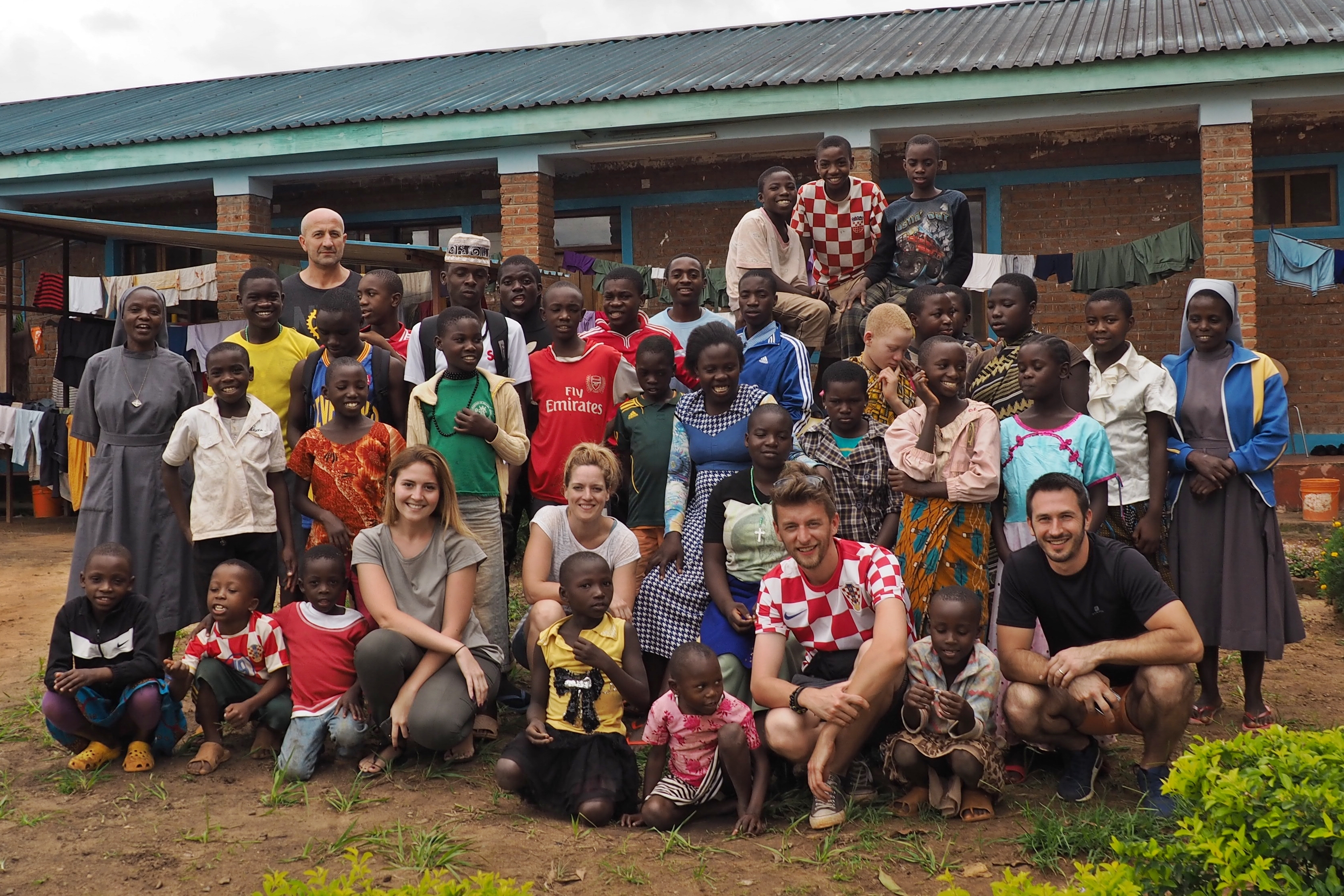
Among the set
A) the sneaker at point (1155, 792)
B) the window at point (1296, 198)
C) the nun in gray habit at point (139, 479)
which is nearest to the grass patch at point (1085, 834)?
the sneaker at point (1155, 792)

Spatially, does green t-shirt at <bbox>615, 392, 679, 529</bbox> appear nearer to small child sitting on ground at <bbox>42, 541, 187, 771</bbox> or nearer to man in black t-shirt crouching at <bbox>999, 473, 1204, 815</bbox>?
man in black t-shirt crouching at <bbox>999, 473, 1204, 815</bbox>

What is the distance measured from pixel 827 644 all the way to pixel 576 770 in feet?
3.07

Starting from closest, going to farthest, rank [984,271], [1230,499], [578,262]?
[1230,499] < [984,271] < [578,262]

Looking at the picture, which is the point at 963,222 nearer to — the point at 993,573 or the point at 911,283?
the point at 911,283

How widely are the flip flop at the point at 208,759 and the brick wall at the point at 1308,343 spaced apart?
30.1ft

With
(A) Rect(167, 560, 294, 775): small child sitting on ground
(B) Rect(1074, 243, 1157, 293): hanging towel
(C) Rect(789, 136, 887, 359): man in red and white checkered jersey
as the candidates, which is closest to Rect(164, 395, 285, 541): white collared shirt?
(A) Rect(167, 560, 294, 775): small child sitting on ground

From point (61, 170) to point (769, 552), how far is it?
1067 cm

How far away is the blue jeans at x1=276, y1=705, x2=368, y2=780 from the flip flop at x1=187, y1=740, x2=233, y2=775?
0.24 meters

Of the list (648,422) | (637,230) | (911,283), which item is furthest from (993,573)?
(637,230)

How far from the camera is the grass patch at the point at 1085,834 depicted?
11.0 feet

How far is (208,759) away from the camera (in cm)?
429

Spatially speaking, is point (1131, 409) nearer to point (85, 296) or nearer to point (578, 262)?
point (578, 262)

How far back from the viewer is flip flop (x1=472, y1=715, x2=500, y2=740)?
450cm

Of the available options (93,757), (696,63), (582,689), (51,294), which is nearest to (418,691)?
(582,689)
